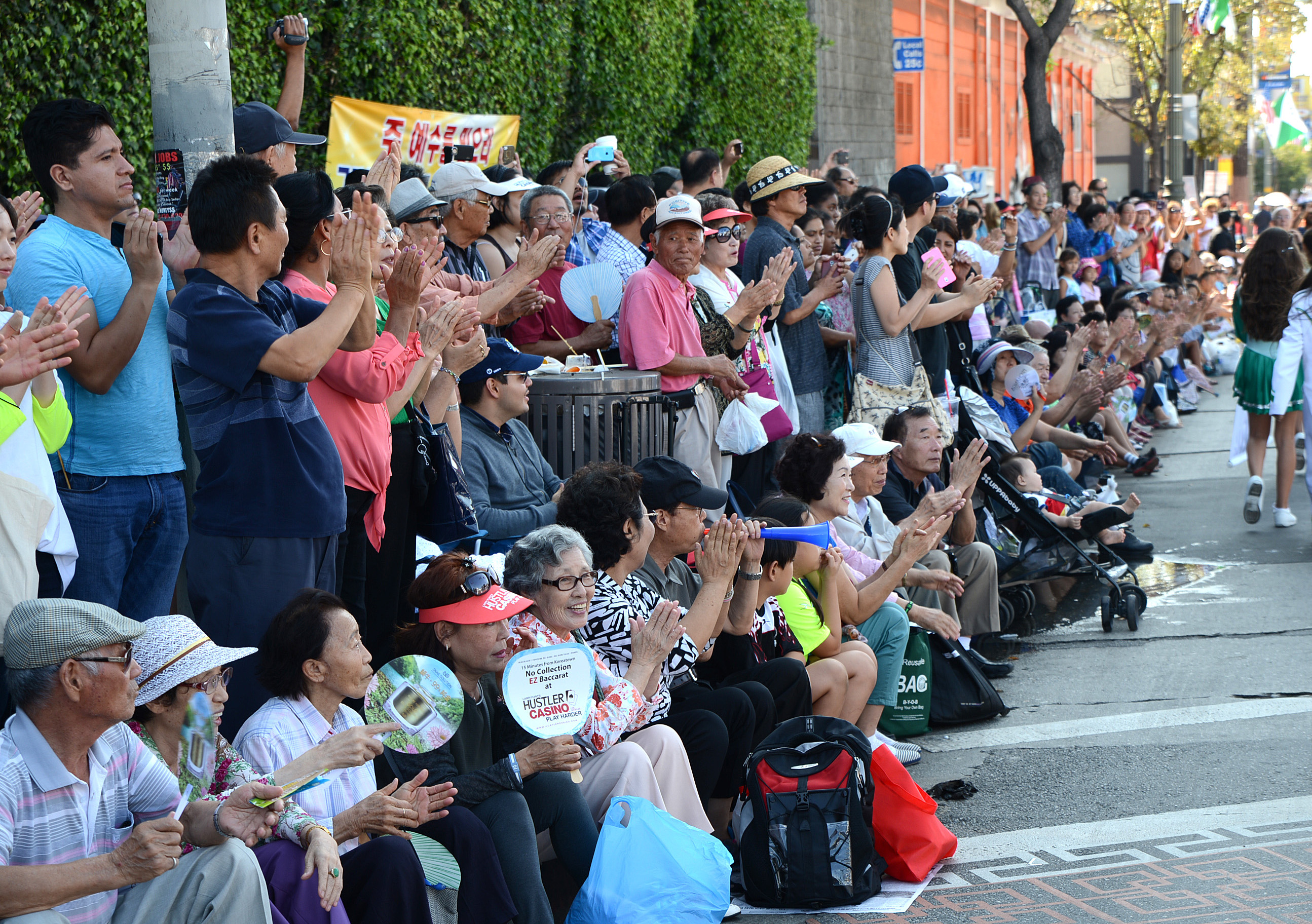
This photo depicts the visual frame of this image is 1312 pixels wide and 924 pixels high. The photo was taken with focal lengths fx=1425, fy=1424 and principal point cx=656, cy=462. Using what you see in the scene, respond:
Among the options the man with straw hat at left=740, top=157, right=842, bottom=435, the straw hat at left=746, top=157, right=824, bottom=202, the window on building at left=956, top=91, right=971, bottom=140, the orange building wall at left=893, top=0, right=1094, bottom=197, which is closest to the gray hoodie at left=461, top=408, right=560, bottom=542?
the man with straw hat at left=740, top=157, right=842, bottom=435

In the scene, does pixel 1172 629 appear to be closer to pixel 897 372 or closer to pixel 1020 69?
pixel 897 372

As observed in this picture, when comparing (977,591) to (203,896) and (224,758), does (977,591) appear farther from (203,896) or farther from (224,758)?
(203,896)

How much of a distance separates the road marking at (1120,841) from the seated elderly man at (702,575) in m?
0.78

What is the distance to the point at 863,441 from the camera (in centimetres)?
654

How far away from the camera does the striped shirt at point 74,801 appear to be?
9.34 feet

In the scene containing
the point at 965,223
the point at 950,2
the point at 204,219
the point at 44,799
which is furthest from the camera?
the point at 950,2

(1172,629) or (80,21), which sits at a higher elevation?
(80,21)

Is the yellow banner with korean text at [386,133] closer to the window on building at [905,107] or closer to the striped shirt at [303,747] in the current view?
the striped shirt at [303,747]

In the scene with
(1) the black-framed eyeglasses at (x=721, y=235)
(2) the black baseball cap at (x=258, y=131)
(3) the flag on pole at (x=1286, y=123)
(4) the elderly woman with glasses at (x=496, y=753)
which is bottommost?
(4) the elderly woman with glasses at (x=496, y=753)

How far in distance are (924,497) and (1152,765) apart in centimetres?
159

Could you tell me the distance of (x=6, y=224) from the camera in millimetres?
3830

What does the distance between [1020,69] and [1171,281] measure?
2099 centimetres

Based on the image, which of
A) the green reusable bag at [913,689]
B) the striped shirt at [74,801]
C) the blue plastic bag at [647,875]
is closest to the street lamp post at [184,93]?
the striped shirt at [74,801]

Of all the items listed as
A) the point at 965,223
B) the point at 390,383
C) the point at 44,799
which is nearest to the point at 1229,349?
the point at 965,223
